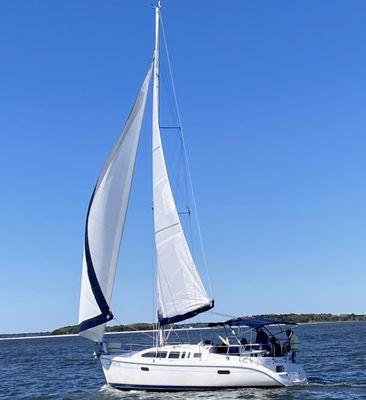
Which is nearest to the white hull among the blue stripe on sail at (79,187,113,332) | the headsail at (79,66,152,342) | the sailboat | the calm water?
the sailboat

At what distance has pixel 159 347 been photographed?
1219 inches

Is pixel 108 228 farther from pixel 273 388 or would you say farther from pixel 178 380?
pixel 273 388

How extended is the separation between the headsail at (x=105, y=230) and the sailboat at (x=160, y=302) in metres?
0.05

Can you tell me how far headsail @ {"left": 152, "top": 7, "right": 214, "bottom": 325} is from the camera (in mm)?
31094

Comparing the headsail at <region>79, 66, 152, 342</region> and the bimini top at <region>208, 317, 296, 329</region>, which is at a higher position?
the headsail at <region>79, 66, 152, 342</region>

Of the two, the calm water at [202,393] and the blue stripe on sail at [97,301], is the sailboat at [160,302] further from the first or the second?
the calm water at [202,393]

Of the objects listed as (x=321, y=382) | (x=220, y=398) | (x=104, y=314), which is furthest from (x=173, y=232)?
(x=321, y=382)

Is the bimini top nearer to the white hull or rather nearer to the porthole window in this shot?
the white hull

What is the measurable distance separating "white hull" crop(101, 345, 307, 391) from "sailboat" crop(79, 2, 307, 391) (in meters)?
0.05

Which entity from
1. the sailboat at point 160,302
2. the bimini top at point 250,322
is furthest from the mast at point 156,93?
the bimini top at point 250,322

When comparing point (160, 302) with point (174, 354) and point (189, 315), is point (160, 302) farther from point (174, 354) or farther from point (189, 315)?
point (174, 354)

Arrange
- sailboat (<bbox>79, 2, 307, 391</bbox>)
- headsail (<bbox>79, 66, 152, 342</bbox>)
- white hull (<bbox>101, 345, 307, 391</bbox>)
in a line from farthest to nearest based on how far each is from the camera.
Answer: headsail (<bbox>79, 66, 152, 342</bbox>) → sailboat (<bbox>79, 2, 307, 391</bbox>) → white hull (<bbox>101, 345, 307, 391</bbox>)

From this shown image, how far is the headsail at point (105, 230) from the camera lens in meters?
31.6

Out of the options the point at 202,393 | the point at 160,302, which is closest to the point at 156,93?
the point at 160,302
